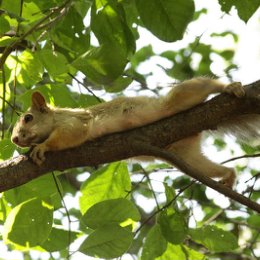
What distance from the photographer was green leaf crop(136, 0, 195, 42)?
94.1 inches

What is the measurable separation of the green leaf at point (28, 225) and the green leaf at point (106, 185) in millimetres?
566

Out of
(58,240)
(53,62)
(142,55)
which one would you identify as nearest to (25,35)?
(53,62)

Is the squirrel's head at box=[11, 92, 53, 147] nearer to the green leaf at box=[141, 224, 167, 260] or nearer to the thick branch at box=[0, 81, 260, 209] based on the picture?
the thick branch at box=[0, 81, 260, 209]

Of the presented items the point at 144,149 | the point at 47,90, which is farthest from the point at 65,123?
the point at 144,149

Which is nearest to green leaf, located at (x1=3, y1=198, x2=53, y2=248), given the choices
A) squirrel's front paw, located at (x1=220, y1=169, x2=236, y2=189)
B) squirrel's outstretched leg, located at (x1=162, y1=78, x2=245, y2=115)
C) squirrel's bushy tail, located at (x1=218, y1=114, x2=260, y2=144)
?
squirrel's outstretched leg, located at (x1=162, y1=78, x2=245, y2=115)

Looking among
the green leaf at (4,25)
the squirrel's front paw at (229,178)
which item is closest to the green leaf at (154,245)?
the squirrel's front paw at (229,178)

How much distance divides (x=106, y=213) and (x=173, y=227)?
53 centimetres

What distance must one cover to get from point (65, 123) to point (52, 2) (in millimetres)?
1067

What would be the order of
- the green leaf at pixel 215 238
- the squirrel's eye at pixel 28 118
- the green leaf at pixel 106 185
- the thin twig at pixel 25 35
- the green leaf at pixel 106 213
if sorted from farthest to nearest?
the squirrel's eye at pixel 28 118, the green leaf at pixel 106 185, the green leaf at pixel 215 238, the green leaf at pixel 106 213, the thin twig at pixel 25 35

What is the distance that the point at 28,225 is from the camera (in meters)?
2.52

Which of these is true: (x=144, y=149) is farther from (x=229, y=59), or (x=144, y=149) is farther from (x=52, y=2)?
(x=229, y=59)

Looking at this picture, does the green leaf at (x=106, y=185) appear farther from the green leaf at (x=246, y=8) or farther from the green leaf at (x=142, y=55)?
the green leaf at (x=142, y=55)

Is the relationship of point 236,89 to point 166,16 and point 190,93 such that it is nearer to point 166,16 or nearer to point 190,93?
point 190,93

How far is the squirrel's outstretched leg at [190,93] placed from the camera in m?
3.34
